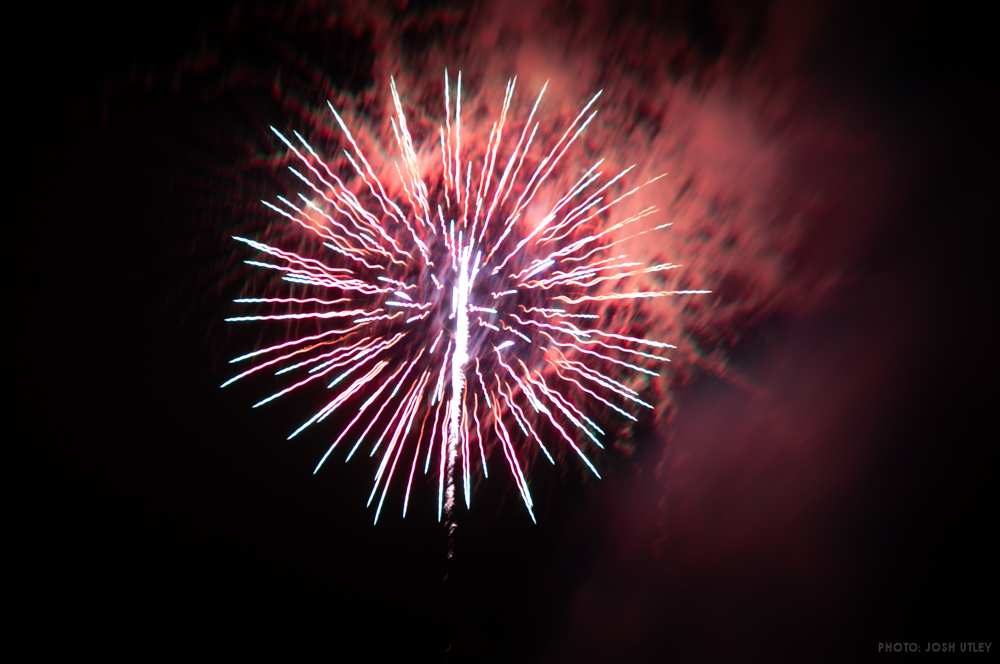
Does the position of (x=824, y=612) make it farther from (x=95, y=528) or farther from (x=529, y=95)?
(x=95, y=528)

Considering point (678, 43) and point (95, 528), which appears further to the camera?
point (95, 528)

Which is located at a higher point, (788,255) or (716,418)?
(788,255)

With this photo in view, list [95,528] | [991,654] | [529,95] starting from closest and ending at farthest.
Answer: [991,654], [529,95], [95,528]

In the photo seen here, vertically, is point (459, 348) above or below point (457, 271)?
below

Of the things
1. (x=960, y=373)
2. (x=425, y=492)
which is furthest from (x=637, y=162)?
(x=425, y=492)

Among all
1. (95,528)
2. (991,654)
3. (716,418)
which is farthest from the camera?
(95,528)

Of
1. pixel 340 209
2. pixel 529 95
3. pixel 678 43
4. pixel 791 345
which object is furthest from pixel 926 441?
pixel 340 209

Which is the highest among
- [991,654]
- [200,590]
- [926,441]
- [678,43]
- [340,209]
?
[678,43]
